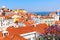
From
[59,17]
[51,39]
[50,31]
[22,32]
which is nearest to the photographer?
[51,39]

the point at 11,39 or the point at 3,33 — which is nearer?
the point at 11,39

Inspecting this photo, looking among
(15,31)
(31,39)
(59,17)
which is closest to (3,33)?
(15,31)

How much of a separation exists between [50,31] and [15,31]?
560 centimetres

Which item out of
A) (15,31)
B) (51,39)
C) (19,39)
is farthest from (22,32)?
(51,39)

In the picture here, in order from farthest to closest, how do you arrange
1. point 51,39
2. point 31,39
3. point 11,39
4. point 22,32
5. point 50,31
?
point 22,32 → point 31,39 → point 11,39 → point 50,31 → point 51,39

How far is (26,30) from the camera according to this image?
1692 cm

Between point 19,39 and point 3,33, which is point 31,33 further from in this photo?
point 19,39

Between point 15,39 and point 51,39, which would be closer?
point 51,39

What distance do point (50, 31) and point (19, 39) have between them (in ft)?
8.45

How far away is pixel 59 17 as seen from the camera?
134ft

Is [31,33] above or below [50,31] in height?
below

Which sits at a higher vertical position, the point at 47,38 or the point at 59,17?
the point at 47,38

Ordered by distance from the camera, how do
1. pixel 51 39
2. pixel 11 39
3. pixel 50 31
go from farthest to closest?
pixel 11 39, pixel 50 31, pixel 51 39

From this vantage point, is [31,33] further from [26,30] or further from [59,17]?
[59,17]
